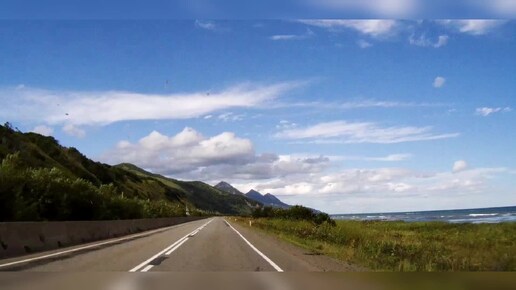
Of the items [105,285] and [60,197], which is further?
[60,197]

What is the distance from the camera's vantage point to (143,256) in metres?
18.8

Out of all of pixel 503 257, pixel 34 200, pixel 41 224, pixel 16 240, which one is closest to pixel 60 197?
pixel 34 200

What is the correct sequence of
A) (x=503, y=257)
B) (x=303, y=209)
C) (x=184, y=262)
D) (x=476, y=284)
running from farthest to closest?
1. (x=303, y=209)
2. (x=503, y=257)
3. (x=184, y=262)
4. (x=476, y=284)

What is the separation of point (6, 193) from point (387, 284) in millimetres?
20341

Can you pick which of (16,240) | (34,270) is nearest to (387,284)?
(34,270)

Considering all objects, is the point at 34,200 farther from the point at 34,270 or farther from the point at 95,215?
the point at 34,270

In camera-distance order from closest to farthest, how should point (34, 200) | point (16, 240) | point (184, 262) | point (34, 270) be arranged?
1. point (34, 270)
2. point (184, 262)
3. point (16, 240)
4. point (34, 200)

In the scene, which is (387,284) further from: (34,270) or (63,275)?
(34,270)

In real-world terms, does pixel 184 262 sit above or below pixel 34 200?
below

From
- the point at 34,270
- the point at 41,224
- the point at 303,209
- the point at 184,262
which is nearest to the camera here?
the point at 34,270

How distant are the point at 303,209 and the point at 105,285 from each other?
82262mm

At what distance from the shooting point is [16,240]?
752 inches

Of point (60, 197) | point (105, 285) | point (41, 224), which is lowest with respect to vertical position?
point (105, 285)

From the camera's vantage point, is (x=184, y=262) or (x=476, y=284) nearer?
(x=476, y=284)
